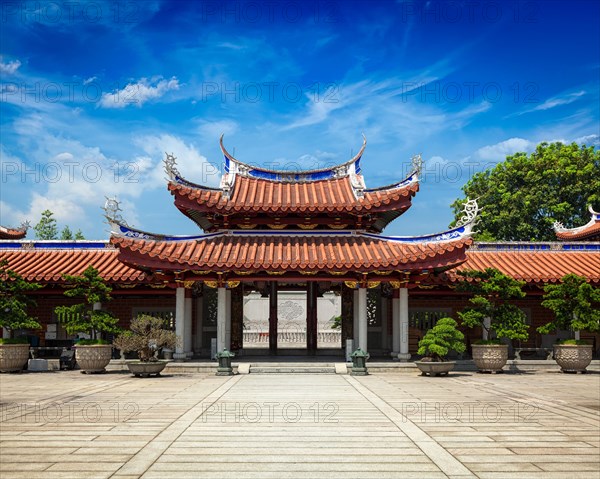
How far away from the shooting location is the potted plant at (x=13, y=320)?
1883cm

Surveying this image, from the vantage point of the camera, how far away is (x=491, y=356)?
1895 centimetres

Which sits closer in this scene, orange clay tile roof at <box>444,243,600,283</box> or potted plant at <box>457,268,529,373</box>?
potted plant at <box>457,268,529,373</box>

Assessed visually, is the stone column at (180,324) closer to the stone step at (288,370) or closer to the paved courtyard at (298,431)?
the stone step at (288,370)

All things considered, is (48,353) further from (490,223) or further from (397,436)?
(490,223)

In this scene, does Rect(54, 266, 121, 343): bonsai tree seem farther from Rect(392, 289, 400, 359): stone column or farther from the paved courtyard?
Rect(392, 289, 400, 359): stone column

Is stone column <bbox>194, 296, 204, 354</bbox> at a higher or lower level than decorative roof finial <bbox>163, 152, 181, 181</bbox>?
lower

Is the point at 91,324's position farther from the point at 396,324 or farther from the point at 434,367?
the point at 434,367

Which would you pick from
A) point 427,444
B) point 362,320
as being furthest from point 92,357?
point 427,444

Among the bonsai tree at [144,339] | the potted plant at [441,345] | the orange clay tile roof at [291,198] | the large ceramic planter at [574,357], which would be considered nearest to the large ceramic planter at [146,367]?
the bonsai tree at [144,339]

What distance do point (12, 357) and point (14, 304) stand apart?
5.65ft

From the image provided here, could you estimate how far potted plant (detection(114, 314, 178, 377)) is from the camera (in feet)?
56.1

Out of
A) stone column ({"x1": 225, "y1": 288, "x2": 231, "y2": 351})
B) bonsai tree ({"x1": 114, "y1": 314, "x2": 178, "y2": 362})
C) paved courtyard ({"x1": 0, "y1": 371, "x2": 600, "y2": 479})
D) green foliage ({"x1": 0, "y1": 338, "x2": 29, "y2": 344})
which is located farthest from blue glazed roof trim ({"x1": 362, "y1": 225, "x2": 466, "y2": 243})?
green foliage ({"x1": 0, "y1": 338, "x2": 29, "y2": 344})

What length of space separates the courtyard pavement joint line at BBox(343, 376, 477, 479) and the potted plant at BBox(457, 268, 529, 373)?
7.86 meters

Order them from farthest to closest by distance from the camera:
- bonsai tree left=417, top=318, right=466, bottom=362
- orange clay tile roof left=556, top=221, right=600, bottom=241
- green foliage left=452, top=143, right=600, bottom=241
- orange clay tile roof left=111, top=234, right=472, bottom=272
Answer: green foliage left=452, top=143, right=600, bottom=241, orange clay tile roof left=556, top=221, right=600, bottom=241, orange clay tile roof left=111, top=234, right=472, bottom=272, bonsai tree left=417, top=318, right=466, bottom=362
